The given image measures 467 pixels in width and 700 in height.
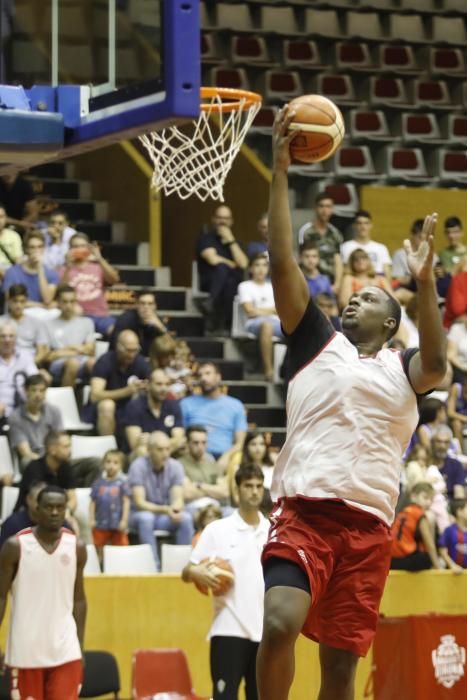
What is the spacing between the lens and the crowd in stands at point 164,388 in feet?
39.9

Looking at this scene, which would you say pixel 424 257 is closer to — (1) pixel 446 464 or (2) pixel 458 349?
(1) pixel 446 464

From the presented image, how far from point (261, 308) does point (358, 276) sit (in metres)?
1.07

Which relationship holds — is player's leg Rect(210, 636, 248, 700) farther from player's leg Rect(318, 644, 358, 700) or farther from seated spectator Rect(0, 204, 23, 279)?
seated spectator Rect(0, 204, 23, 279)

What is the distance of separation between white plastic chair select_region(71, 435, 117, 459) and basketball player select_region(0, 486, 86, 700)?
352cm

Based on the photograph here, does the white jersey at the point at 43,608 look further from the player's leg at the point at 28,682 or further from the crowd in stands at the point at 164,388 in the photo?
the crowd in stands at the point at 164,388

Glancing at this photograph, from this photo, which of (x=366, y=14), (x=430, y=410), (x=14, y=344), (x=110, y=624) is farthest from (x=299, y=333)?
(x=366, y=14)

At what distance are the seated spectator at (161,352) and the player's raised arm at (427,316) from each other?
25.3 ft

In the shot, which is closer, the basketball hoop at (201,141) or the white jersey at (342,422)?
the white jersey at (342,422)

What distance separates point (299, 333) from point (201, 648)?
615cm

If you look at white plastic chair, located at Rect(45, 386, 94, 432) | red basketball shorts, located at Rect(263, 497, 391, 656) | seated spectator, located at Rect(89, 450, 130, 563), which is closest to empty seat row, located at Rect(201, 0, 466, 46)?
white plastic chair, located at Rect(45, 386, 94, 432)

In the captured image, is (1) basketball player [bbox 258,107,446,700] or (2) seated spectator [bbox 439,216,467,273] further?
(2) seated spectator [bbox 439,216,467,273]

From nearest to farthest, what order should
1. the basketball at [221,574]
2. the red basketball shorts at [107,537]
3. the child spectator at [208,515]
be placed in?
the basketball at [221,574] < the child spectator at [208,515] < the red basketball shorts at [107,537]

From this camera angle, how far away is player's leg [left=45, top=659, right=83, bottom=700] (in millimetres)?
9070

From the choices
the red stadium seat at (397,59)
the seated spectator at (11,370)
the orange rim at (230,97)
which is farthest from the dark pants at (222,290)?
the orange rim at (230,97)
